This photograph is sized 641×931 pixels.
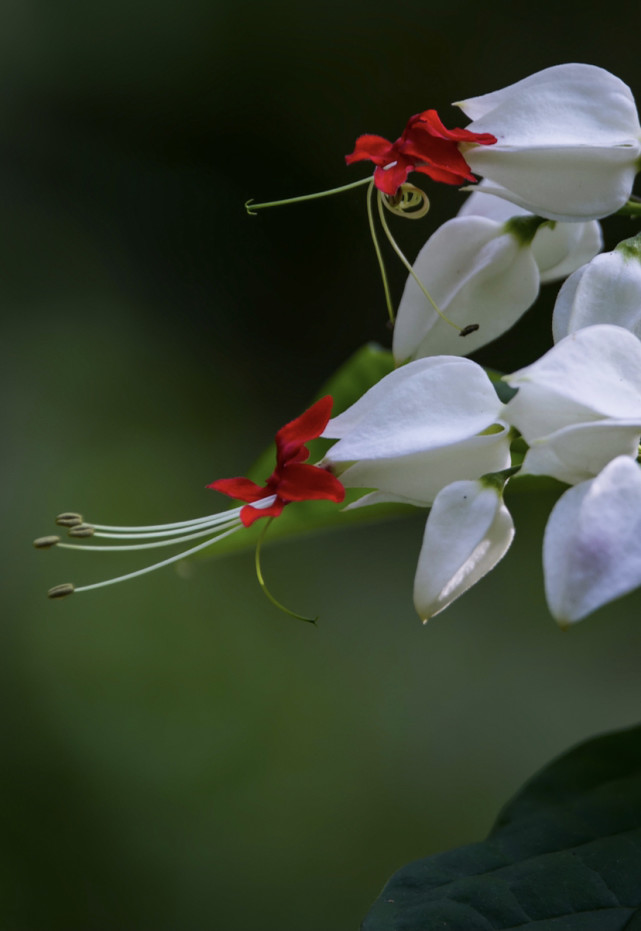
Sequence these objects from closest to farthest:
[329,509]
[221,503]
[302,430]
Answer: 1. [302,430]
2. [329,509]
3. [221,503]

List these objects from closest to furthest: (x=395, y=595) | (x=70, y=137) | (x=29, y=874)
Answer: (x=29, y=874) < (x=395, y=595) < (x=70, y=137)

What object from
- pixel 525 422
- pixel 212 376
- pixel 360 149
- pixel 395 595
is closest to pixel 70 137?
pixel 212 376

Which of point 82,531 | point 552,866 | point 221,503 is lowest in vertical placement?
point 221,503

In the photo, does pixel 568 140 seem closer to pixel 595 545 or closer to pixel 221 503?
pixel 595 545

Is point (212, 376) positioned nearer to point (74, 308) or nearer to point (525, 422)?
point (74, 308)

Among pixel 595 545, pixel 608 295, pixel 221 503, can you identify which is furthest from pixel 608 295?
pixel 221 503

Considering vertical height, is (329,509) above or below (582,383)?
below

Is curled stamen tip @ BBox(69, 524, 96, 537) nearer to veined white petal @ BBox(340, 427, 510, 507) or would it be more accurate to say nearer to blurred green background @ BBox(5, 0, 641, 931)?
veined white petal @ BBox(340, 427, 510, 507)
